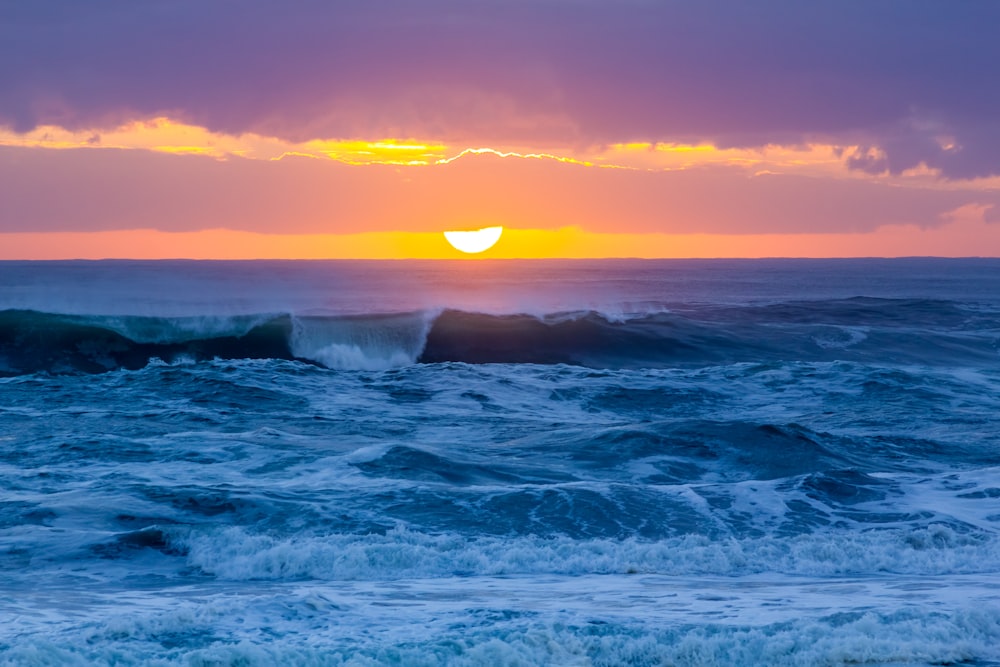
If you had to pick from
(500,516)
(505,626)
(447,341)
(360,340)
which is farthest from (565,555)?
(447,341)

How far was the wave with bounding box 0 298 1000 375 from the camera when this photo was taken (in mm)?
27531

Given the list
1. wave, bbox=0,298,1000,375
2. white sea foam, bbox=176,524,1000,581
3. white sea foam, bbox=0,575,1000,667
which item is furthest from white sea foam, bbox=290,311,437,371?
white sea foam, bbox=0,575,1000,667

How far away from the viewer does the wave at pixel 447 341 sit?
2753 centimetres

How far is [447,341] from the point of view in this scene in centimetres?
3030

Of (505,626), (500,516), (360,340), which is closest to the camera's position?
(505,626)

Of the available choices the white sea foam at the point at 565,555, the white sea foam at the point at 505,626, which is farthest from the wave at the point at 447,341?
the white sea foam at the point at 505,626

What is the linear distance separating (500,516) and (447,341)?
19884 millimetres

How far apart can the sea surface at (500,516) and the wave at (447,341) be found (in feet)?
18.0

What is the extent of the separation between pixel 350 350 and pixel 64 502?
17840 millimetres

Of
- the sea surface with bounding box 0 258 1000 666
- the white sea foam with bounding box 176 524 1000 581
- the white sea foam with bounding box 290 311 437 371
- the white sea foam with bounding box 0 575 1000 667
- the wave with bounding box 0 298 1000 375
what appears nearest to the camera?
the white sea foam with bounding box 0 575 1000 667

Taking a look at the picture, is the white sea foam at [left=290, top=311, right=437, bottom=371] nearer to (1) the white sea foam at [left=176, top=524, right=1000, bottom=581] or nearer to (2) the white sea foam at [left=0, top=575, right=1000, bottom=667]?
(1) the white sea foam at [left=176, top=524, right=1000, bottom=581]

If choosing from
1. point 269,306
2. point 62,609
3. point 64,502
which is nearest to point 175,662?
point 62,609

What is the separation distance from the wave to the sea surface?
547 cm

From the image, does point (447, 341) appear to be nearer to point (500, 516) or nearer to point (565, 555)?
point (500, 516)
